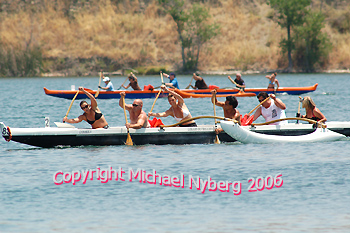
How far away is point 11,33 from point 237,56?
1057 inches

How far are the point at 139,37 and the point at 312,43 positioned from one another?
21.6m

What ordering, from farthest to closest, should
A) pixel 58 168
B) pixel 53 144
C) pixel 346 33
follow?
pixel 346 33
pixel 53 144
pixel 58 168

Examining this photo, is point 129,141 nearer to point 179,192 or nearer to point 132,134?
point 132,134

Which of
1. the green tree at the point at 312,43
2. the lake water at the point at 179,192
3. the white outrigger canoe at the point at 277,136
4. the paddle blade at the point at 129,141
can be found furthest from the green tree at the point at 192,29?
the paddle blade at the point at 129,141

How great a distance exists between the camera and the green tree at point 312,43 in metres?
67.9

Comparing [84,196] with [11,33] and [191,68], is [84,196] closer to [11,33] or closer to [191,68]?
[191,68]

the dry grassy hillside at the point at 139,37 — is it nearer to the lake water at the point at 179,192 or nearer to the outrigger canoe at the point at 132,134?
the outrigger canoe at the point at 132,134

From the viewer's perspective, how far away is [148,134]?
16484 millimetres

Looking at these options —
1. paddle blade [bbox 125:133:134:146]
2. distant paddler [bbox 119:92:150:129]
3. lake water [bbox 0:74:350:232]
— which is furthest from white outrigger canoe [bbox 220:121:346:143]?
paddle blade [bbox 125:133:134:146]

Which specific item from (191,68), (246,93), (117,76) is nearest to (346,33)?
(191,68)

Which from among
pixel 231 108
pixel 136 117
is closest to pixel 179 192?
pixel 136 117

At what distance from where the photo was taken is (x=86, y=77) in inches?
2825

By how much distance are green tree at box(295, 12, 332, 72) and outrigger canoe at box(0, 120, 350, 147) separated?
52.8 m

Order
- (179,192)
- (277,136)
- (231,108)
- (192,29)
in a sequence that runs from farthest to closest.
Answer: (192,29) → (277,136) → (231,108) → (179,192)
